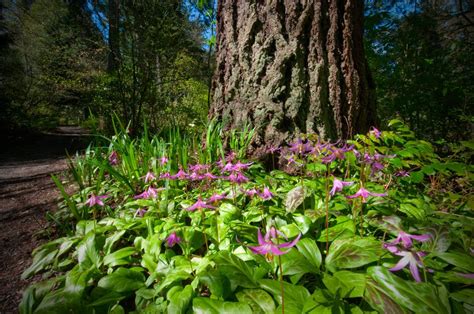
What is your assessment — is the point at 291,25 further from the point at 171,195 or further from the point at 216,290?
the point at 216,290

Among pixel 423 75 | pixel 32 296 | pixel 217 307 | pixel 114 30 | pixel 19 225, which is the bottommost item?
pixel 19 225

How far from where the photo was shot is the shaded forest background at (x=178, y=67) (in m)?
4.06

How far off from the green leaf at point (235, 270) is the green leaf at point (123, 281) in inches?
16.2

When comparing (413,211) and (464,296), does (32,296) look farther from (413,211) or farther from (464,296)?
(413,211)

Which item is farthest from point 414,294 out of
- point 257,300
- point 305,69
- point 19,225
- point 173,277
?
point 19,225

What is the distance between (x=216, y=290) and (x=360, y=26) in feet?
8.75

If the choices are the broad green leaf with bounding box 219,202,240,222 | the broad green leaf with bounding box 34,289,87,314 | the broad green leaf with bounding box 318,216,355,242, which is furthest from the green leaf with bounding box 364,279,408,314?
the broad green leaf with bounding box 34,289,87,314

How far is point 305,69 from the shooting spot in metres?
2.34

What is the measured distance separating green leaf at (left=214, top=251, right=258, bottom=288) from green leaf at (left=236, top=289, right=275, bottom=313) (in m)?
0.03

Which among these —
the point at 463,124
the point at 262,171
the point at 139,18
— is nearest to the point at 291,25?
the point at 262,171

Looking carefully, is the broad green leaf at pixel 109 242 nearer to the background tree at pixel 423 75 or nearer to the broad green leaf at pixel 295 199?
the broad green leaf at pixel 295 199

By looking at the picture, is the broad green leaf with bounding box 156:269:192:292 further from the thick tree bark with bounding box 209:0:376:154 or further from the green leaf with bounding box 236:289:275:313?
the thick tree bark with bounding box 209:0:376:154

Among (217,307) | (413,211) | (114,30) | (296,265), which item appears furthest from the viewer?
(114,30)

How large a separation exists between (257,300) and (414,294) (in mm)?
521
